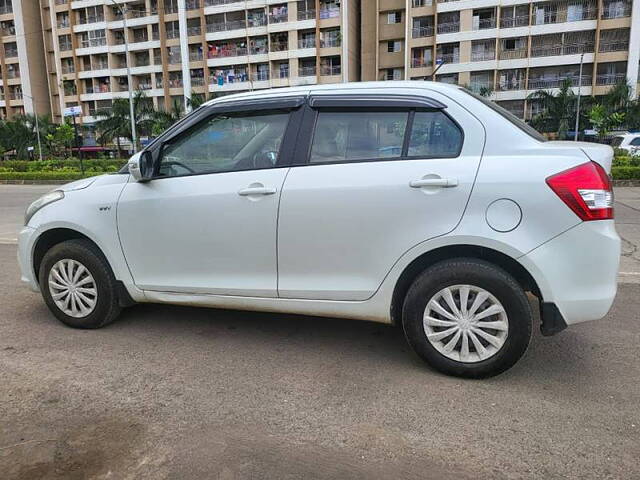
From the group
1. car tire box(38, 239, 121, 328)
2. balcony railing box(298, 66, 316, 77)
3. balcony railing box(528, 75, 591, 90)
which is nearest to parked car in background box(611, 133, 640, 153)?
car tire box(38, 239, 121, 328)

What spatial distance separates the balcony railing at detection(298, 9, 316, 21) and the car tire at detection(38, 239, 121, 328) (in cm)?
5238

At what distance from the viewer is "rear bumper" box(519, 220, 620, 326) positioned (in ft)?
10.1

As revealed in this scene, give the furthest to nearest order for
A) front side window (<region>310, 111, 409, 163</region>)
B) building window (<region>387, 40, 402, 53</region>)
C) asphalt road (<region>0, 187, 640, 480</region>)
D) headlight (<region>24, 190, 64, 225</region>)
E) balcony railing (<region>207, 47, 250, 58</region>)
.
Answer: balcony railing (<region>207, 47, 250, 58</region>), building window (<region>387, 40, 402, 53</region>), headlight (<region>24, 190, 64, 225</region>), front side window (<region>310, 111, 409, 163</region>), asphalt road (<region>0, 187, 640, 480</region>)

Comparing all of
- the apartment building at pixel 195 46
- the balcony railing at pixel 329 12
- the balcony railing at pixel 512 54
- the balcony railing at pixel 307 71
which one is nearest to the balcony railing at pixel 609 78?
the balcony railing at pixel 512 54

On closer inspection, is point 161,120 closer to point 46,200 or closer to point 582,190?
point 46,200

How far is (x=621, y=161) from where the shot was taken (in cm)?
1919

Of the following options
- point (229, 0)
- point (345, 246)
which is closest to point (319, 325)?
point (345, 246)

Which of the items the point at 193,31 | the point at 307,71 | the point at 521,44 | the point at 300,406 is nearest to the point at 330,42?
the point at 307,71

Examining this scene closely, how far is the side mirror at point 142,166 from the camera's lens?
387 centimetres

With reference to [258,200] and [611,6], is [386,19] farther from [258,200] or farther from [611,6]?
[258,200]

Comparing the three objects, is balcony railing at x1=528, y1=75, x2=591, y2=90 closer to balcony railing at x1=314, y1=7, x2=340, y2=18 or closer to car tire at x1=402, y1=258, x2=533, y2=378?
balcony railing at x1=314, y1=7, x2=340, y2=18

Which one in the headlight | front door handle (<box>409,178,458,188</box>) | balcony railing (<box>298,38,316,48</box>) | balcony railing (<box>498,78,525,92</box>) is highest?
balcony railing (<box>298,38,316,48</box>)

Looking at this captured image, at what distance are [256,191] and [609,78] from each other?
167 feet

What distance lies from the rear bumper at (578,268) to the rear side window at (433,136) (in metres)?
0.82
